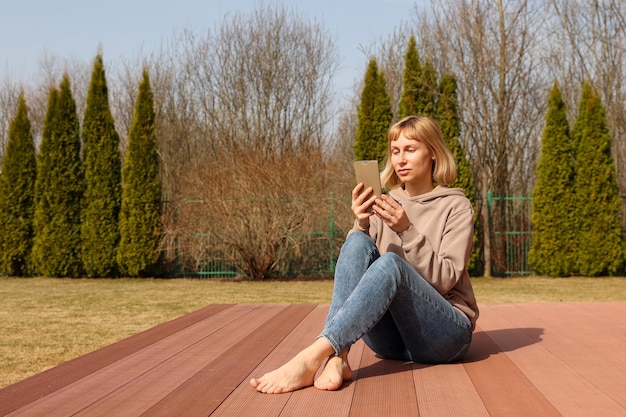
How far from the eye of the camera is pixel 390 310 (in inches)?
99.6

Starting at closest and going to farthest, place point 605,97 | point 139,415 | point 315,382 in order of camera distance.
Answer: point 139,415 < point 315,382 < point 605,97

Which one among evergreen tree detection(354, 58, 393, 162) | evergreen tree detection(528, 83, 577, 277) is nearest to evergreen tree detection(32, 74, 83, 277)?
evergreen tree detection(354, 58, 393, 162)

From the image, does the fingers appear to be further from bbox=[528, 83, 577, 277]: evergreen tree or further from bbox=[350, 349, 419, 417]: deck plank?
bbox=[528, 83, 577, 277]: evergreen tree

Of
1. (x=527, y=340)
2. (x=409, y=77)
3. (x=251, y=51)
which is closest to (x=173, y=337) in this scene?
(x=527, y=340)

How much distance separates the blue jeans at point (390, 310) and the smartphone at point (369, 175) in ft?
0.60

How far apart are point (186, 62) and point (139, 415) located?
754 inches

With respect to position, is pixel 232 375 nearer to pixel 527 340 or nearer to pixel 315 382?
pixel 315 382

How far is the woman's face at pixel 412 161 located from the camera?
2.75m

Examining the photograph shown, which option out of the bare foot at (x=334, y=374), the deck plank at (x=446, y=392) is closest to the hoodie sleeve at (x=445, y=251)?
the deck plank at (x=446, y=392)

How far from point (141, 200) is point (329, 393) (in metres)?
10.4

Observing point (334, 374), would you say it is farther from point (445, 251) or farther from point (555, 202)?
point (555, 202)

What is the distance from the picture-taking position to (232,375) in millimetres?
2557

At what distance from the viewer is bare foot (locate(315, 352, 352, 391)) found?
2258 millimetres

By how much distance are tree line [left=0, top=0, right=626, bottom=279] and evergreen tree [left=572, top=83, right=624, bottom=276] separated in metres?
0.09
